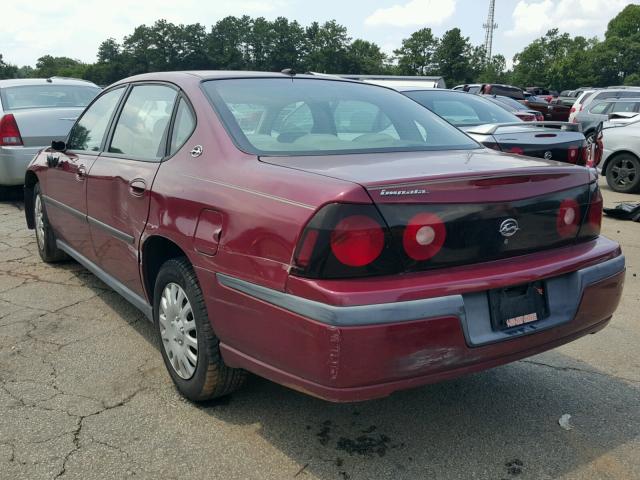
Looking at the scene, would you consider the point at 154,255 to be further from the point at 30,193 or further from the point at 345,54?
the point at 345,54

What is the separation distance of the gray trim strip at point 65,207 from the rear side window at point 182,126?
121 cm

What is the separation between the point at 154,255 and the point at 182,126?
67 centimetres

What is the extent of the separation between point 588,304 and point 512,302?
451mm

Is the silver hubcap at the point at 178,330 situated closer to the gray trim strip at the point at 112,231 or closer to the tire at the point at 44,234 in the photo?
the gray trim strip at the point at 112,231

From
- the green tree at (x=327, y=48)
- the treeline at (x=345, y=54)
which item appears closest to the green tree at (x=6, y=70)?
the treeline at (x=345, y=54)

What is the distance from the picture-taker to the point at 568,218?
8.53 ft

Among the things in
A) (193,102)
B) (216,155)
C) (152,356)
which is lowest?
(152,356)

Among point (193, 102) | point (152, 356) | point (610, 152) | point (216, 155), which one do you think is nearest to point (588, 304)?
point (216, 155)

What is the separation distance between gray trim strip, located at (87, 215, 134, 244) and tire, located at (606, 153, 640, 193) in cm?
817

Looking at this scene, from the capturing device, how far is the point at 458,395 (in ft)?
9.95

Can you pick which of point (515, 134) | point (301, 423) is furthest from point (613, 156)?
point (301, 423)

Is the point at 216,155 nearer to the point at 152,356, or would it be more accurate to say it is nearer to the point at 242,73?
the point at 242,73

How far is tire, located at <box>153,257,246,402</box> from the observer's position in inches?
105

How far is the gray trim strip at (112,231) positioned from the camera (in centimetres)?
328
